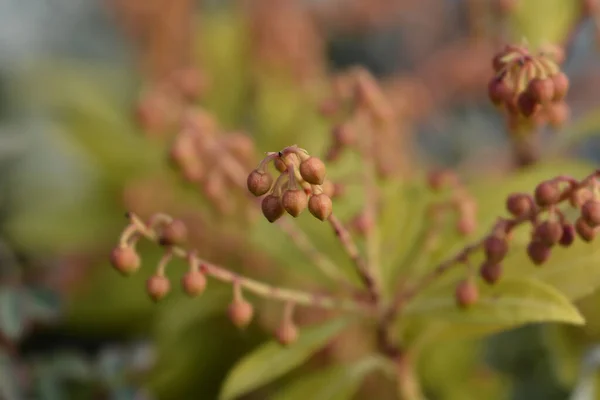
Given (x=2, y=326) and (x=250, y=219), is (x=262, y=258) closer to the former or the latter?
(x=250, y=219)

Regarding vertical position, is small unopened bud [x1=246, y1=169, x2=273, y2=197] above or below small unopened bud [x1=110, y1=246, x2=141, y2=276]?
below

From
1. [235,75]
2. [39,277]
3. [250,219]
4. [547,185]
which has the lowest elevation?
[547,185]

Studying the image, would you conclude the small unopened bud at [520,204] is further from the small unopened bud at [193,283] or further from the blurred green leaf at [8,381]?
the blurred green leaf at [8,381]

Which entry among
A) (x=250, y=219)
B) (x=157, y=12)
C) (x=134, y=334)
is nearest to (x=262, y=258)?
(x=250, y=219)

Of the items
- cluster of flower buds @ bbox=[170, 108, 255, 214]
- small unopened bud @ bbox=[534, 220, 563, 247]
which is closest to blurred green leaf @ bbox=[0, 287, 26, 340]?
cluster of flower buds @ bbox=[170, 108, 255, 214]

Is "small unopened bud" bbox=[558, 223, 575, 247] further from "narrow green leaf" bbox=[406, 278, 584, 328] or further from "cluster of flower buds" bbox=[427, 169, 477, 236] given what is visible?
"cluster of flower buds" bbox=[427, 169, 477, 236]

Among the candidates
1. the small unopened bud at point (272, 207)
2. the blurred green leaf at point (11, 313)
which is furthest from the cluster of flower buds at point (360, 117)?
the blurred green leaf at point (11, 313)
